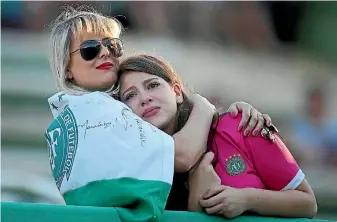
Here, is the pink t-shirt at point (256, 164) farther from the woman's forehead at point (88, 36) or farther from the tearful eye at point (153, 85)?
the woman's forehead at point (88, 36)

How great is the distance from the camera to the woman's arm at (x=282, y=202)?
9.06 ft

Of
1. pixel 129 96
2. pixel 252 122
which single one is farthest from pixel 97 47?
pixel 252 122

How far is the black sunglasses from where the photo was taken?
3.08 m

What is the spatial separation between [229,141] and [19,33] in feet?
20.9

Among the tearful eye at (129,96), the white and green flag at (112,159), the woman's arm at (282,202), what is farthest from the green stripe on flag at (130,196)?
the tearful eye at (129,96)

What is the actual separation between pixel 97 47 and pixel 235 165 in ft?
2.00

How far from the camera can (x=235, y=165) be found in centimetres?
286

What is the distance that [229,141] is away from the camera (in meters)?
2.89

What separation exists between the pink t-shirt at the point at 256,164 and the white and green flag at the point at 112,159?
214 millimetres

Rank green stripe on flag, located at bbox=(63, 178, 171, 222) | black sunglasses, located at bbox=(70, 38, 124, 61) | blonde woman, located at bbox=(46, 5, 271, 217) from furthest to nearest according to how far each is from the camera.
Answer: black sunglasses, located at bbox=(70, 38, 124, 61), blonde woman, located at bbox=(46, 5, 271, 217), green stripe on flag, located at bbox=(63, 178, 171, 222)

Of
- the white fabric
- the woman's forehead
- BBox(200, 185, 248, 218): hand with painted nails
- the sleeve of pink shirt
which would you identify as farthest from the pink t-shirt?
the woman's forehead

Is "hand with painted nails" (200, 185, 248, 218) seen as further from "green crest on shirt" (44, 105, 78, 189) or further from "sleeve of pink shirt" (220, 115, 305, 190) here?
"green crest on shirt" (44, 105, 78, 189)

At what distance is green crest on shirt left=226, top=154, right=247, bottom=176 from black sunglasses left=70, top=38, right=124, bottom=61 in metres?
0.55

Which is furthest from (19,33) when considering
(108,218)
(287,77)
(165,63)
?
(108,218)
